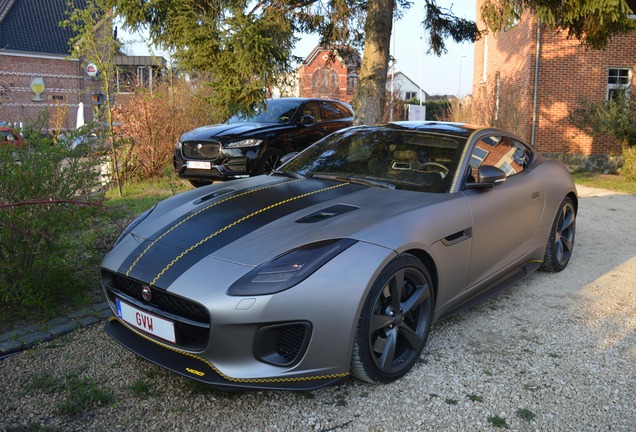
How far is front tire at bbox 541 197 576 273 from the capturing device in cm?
521

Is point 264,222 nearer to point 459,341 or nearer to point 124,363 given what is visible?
point 124,363

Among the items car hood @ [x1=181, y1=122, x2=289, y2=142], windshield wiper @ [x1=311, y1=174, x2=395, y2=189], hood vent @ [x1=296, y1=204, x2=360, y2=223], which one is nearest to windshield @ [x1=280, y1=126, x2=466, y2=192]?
windshield wiper @ [x1=311, y1=174, x2=395, y2=189]

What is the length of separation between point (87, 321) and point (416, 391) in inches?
93.9

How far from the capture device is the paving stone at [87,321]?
396 centimetres

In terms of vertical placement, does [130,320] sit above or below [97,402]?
above

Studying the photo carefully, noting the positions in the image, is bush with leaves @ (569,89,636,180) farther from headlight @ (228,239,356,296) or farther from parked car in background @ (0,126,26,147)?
parked car in background @ (0,126,26,147)

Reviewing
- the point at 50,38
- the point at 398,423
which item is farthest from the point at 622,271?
the point at 50,38

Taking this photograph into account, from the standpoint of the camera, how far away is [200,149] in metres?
9.00

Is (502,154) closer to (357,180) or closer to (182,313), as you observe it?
(357,180)

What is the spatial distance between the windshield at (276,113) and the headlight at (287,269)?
265 inches

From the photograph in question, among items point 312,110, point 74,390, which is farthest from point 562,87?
point 74,390

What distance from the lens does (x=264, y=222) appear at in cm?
328

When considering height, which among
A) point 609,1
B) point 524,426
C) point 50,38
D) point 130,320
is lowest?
point 524,426

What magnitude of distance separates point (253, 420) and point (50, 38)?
42006mm
